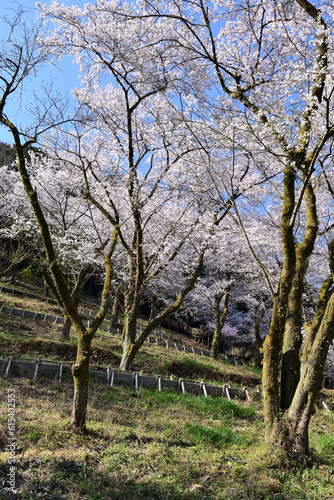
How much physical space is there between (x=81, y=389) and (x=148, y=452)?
4.10ft

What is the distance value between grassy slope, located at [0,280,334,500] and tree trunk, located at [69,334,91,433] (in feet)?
0.62

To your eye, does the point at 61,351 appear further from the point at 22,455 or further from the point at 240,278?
the point at 240,278

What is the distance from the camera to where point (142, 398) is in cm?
619

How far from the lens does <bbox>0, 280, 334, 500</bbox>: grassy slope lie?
3.17 meters

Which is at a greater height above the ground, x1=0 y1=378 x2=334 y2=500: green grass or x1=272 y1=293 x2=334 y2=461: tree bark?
x1=272 y1=293 x2=334 y2=461: tree bark

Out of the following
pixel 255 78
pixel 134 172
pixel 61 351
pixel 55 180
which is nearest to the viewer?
pixel 255 78

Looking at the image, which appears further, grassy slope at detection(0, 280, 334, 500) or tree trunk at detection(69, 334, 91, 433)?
tree trunk at detection(69, 334, 91, 433)

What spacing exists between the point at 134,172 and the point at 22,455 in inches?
230

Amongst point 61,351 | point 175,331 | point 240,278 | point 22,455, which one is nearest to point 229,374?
point 61,351

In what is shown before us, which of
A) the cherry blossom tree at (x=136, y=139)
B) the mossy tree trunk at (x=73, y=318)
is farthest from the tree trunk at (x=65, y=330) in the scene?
the mossy tree trunk at (x=73, y=318)

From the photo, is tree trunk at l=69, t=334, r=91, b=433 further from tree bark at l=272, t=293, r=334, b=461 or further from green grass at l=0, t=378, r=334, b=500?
tree bark at l=272, t=293, r=334, b=461

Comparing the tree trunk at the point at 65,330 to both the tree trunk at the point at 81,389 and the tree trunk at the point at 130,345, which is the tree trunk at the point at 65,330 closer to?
the tree trunk at the point at 130,345

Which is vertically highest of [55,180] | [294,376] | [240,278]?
[55,180]

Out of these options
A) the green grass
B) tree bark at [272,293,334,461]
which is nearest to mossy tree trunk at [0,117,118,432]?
the green grass
